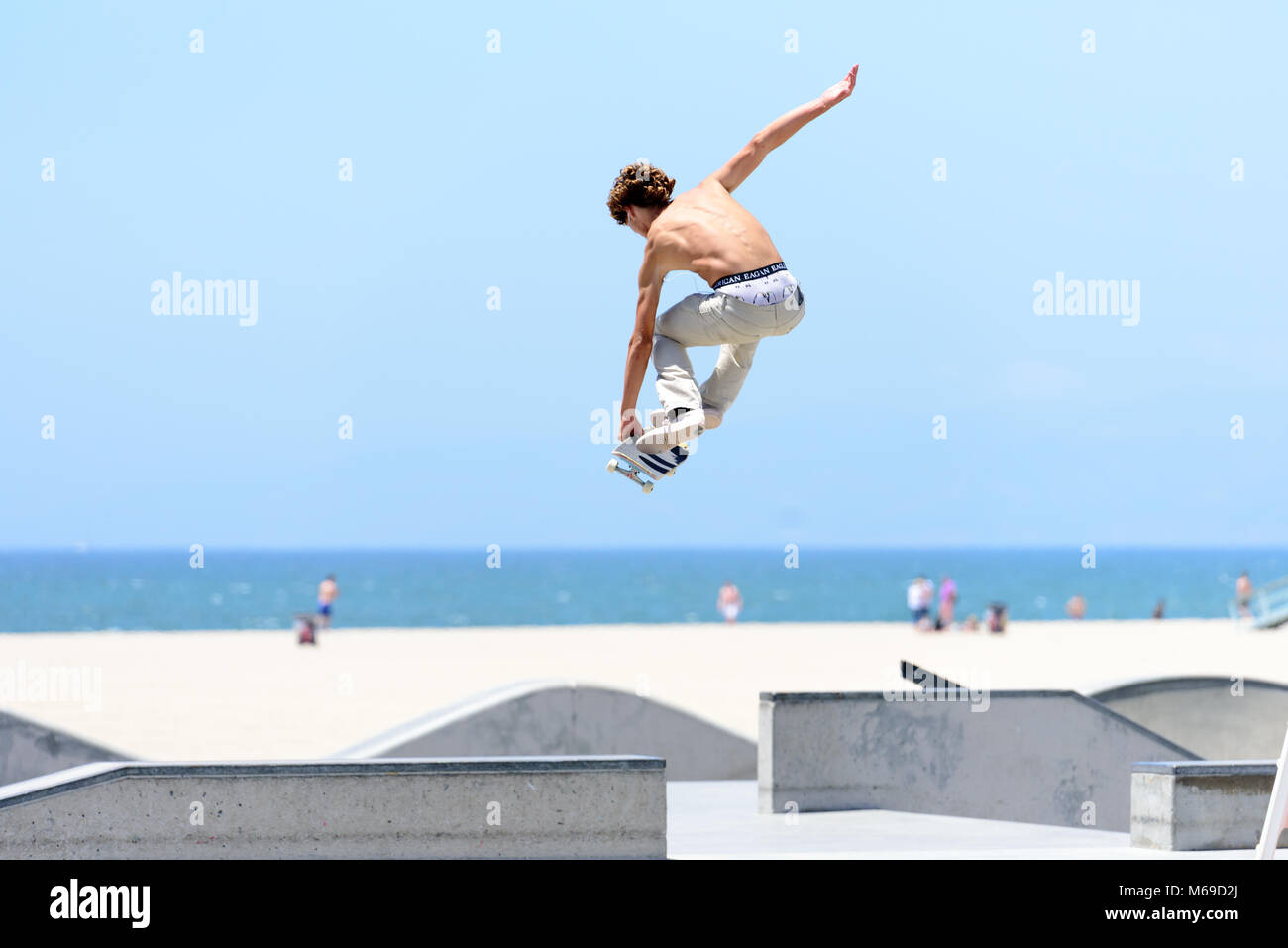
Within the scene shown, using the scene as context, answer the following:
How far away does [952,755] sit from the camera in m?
13.1

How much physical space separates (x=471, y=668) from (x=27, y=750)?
24356mm

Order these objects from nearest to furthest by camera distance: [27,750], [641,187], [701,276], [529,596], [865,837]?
[701,276]
[641,187]
[865,837]
[27,750]
[529,596]

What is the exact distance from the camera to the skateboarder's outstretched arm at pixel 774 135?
7578 mm

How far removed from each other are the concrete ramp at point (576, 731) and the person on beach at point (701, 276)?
20.8ft

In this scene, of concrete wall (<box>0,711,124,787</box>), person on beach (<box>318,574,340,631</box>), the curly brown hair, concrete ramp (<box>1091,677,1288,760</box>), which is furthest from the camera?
person on beach (<box>318,574,340,631</box>)

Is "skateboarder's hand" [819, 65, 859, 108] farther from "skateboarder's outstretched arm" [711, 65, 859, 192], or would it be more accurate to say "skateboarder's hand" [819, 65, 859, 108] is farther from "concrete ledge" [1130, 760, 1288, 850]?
"concrete ledge" [1130, 760, 1288, 850]

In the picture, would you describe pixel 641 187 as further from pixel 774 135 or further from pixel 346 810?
pixel 346 810

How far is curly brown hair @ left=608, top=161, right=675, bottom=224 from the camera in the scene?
764 centimetres

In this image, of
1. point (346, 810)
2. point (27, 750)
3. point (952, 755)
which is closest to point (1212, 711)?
point (952, 755)

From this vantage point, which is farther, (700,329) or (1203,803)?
(1203,803)

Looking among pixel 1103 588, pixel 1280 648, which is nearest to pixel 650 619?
pixel 1280 648

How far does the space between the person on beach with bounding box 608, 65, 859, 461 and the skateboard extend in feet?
0.05

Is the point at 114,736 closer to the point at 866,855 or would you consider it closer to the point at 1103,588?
the point at 866,855

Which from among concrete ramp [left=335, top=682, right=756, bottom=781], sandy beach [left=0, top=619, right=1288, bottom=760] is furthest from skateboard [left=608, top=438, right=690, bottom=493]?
sandy beach [left=0, top=619, right=1288, bottom=760]
